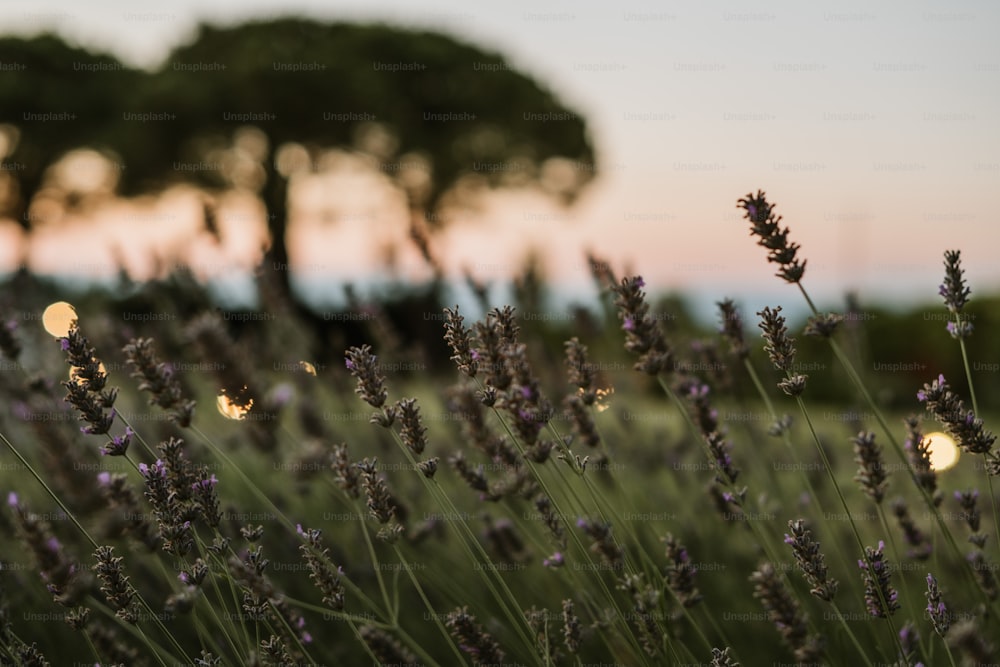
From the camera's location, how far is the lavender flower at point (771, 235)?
Answer: 5.79 feet

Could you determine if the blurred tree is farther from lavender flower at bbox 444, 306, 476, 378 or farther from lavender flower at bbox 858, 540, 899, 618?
lavender flower at bbox 858, 540, 899, 618

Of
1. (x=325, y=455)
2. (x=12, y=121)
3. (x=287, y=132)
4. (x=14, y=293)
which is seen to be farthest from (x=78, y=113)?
(x=325, y=455)

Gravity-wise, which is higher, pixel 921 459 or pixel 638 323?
pixel 638 323

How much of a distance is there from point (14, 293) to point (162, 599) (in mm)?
3370

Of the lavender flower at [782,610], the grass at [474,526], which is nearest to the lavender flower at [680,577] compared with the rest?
the grass at [474,526]

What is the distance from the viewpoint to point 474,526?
11.4 feet

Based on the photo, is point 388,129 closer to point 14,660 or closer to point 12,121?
point 12,121

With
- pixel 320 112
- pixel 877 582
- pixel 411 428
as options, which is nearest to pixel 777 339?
pixel 877 582

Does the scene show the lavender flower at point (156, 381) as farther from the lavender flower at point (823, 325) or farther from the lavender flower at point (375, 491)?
the lavender flower at point (823, 325)

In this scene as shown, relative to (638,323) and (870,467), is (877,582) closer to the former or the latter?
(870,467)

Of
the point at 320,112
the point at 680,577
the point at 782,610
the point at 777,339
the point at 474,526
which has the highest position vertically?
the point at 777,339

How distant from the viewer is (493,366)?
1713 mm

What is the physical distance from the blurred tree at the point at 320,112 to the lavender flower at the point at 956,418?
71.2ft

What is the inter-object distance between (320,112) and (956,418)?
77.0ft
